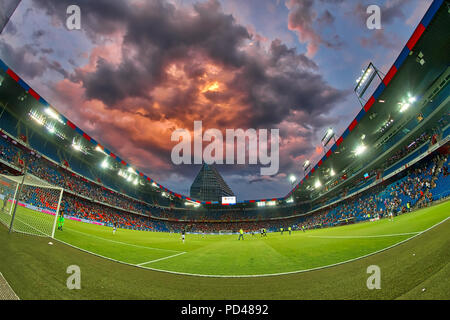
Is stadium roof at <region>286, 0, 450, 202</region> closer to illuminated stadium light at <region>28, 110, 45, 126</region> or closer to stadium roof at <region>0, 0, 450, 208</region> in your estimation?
stadium roof at <region>0, 0, 450, 208</region>

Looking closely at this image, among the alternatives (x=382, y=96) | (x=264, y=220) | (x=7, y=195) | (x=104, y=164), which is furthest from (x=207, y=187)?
(x=7, y=195)

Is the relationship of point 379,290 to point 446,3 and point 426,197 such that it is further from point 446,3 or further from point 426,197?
point 426,197

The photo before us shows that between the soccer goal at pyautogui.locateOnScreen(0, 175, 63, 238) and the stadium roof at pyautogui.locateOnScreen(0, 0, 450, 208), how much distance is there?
1257cm

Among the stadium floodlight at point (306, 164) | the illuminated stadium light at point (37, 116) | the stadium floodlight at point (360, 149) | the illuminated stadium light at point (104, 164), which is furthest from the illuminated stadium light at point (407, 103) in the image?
the illuminated stadium light at point (104, 164)

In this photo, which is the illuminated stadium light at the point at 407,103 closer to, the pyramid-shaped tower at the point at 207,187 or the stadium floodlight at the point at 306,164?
the stadium floodlight at the point at 306,164

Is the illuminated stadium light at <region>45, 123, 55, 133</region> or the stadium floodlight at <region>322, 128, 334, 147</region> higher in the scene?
the stadium floodlight at <region>322, 128, 334, 147</region>

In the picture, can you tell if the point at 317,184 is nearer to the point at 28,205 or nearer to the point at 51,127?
the point at 28,205

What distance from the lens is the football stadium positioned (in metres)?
3.68

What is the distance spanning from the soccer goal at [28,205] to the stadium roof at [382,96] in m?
12.6

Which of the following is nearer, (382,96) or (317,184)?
(382,96)

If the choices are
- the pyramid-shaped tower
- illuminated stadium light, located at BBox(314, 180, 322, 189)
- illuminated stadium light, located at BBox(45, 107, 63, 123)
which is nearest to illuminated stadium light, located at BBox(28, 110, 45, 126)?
illuminated stadium light, located at BBox(45, 107, 63, 123)

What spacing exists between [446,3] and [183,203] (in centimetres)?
6986

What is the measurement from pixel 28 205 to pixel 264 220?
60.0 m

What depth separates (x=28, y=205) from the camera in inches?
765
